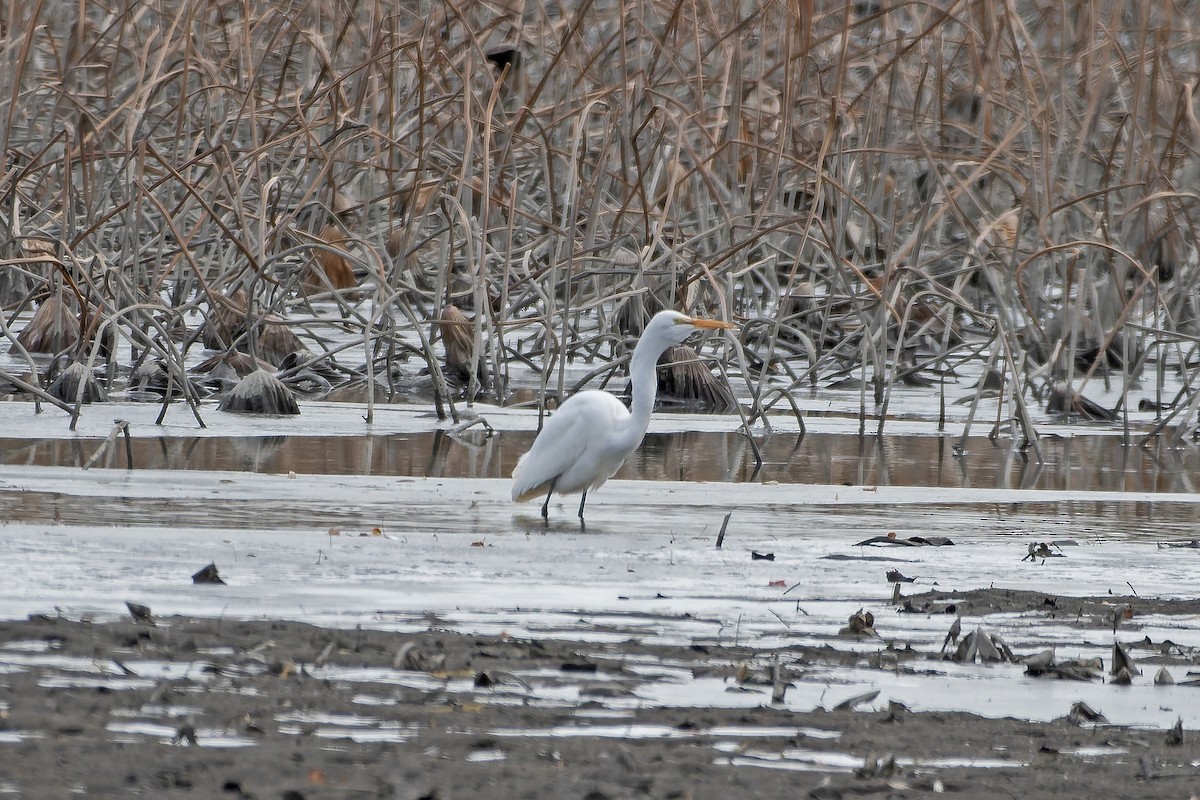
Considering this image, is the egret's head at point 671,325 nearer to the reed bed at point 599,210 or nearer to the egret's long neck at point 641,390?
the egret's long neck at point 641,390

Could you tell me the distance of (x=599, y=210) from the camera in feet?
37.8

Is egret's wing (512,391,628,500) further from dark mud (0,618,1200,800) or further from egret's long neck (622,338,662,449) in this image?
dark mud (0,618,1200,800)

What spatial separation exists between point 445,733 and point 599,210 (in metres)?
8.06

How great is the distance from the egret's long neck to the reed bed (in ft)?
6.01

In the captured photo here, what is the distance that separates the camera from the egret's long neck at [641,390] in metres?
7.57

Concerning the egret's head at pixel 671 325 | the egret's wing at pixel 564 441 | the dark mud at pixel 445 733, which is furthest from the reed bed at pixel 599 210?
the dark mud at pixel 445 733

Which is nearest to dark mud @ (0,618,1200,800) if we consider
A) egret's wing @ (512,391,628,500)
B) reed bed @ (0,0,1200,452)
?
egret's wing @ (512,391,628,500)

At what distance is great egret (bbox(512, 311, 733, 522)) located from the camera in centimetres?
753

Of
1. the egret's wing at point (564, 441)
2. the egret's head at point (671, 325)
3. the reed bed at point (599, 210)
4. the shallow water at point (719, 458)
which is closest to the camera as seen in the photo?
the egret's wing at point (564, 441)

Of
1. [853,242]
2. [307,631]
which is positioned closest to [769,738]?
[307,631]

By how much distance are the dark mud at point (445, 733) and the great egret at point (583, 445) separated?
3041 mm

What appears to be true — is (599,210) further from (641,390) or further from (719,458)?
(641,390)

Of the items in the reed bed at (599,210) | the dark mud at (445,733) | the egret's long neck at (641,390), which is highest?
the reed bed at (599,210)

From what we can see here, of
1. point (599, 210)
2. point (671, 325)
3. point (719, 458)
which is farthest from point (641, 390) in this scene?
point (599, 210)
